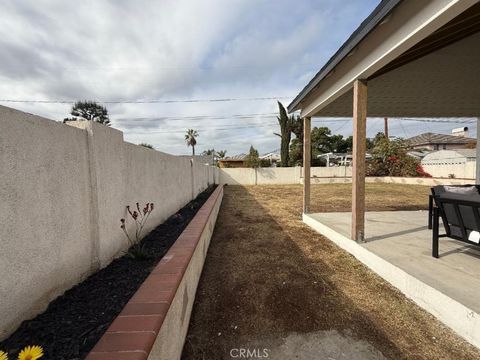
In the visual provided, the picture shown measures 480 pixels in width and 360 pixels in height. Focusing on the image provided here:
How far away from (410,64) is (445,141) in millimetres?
40615

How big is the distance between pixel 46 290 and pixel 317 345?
6.60ft

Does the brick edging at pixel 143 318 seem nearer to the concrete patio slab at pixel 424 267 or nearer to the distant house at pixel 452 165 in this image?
the concrete patio slab at pixel 424 267

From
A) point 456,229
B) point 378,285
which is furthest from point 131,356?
point 456,229

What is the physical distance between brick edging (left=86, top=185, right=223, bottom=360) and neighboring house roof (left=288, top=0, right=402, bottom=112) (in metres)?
3.32

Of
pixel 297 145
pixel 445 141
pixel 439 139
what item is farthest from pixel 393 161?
pixel 439 139

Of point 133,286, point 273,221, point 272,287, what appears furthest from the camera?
point 273,221

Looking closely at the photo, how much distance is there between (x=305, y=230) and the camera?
555cm

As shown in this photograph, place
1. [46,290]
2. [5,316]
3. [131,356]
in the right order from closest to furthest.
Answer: [131,356] < [5,316] < [46,290]

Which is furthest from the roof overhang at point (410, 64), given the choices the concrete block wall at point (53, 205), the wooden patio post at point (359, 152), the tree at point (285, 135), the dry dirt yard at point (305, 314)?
the tree at point (285, 135)

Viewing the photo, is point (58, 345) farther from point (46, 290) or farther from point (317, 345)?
point (317, 345)

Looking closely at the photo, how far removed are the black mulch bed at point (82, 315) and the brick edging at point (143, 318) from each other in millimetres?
171

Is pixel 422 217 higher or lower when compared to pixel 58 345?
lower

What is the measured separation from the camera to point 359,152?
369 cm

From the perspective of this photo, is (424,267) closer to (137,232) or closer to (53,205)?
(137,232)
